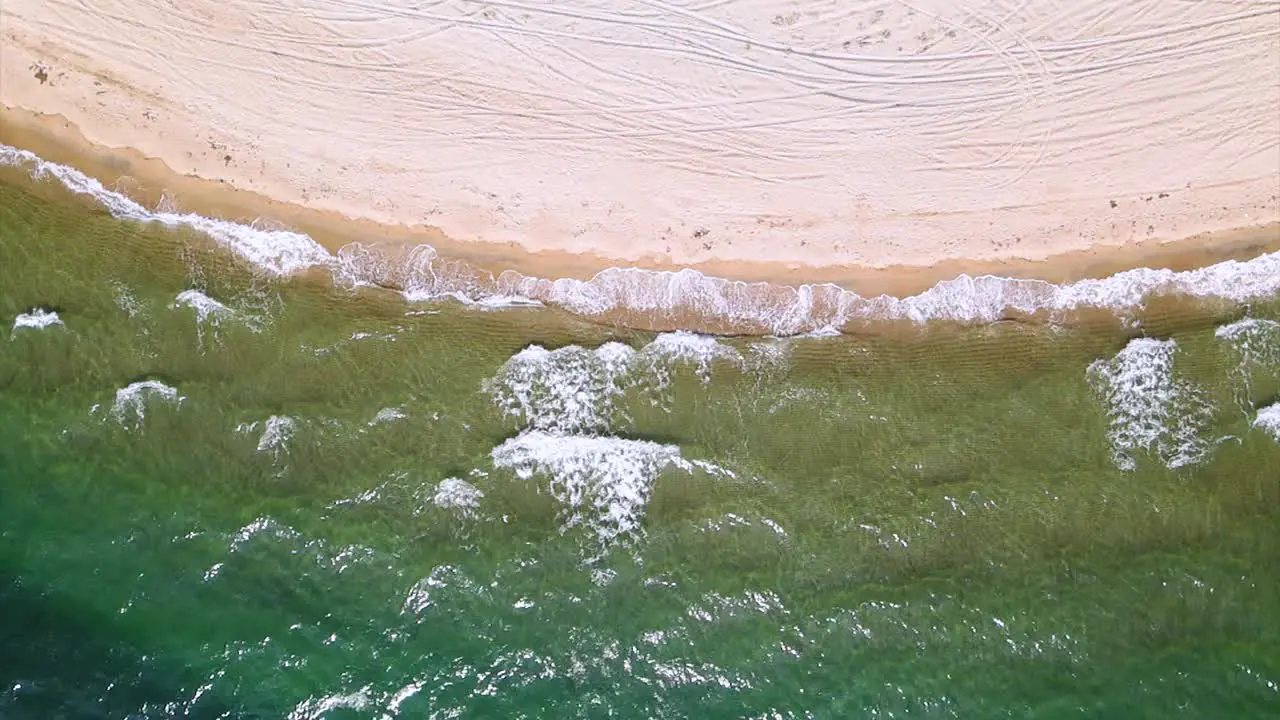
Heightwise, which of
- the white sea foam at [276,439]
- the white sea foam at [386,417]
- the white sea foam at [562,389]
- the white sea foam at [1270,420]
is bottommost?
the white sea foam at [276,439]

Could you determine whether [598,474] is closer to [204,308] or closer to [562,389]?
[562,389]

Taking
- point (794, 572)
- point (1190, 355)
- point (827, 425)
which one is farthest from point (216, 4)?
point (1190, 355)

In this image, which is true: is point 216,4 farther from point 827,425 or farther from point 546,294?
point 827,425

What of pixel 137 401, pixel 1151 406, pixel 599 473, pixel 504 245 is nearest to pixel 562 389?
pixel 599 473

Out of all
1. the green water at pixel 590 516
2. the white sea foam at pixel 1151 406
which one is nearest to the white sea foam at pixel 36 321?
the green water at pixel 590 516

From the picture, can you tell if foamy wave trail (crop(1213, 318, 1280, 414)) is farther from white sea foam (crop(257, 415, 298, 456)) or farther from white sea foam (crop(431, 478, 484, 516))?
white sea foam (crop(257, 415, 298, 456))

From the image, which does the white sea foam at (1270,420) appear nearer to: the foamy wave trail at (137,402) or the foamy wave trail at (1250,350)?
the foamy wave trail at (1250,350)
